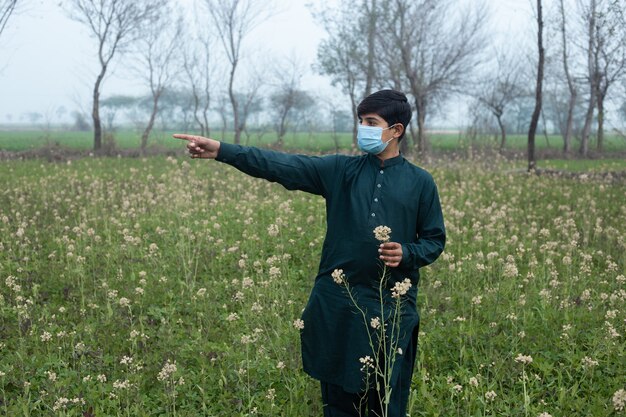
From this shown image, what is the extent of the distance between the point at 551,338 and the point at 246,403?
9.36 ft

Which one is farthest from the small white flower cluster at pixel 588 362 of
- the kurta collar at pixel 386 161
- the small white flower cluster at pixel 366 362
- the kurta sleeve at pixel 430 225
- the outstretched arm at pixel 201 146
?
the outstretched arm at pixel 201 146

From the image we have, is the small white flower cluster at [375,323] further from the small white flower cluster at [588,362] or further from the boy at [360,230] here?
the small white flower cluster at [588,362]

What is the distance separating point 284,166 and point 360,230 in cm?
56

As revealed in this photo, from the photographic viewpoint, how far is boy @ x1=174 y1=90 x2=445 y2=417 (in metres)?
3.19

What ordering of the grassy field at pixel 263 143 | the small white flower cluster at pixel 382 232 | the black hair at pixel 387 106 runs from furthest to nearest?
the grassy field at pixel 263 143, the black hair at pixel 387 106, the small white flower cluster at pixel 382 232

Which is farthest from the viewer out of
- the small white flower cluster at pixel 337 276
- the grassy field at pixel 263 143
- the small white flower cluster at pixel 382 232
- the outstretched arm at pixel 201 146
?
the grassy field at pixel 263 143

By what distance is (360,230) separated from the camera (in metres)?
3.20

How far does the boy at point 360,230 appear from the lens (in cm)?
319

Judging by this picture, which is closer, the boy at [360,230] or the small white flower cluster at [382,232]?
the small white flower cluster at [382,232]

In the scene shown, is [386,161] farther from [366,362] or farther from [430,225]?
[366,362]

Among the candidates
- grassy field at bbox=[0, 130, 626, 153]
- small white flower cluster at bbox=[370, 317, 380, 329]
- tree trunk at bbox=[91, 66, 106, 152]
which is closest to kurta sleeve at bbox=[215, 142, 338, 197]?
small white flower cluster at bbox=[370, 317, 380, 329]

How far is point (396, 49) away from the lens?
28984 millimetres

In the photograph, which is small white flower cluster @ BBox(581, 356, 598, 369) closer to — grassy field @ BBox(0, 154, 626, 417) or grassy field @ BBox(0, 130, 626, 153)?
grassy field @ BBox(0, 154, 626, 417)

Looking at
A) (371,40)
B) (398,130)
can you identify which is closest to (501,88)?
(371,40)
